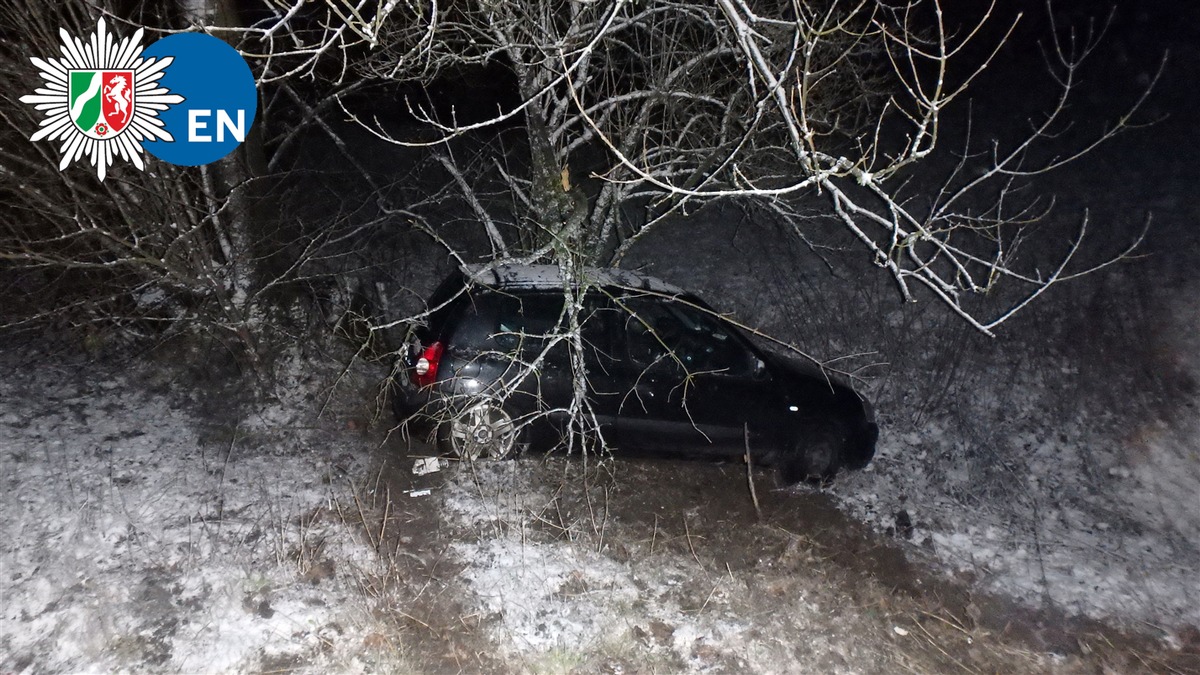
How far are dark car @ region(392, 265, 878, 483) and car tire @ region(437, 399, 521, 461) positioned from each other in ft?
0.04

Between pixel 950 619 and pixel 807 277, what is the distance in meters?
5.70

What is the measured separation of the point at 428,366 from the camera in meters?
5.43

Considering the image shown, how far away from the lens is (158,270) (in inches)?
224

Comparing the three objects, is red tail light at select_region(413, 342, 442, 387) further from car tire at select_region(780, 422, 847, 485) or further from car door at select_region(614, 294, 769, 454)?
car tire at select_region(780, 422, 847, 485)

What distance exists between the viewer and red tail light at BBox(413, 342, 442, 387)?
17.7 ft

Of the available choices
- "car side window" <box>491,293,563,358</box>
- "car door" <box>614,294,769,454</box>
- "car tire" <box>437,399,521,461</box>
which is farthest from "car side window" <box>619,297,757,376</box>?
"car tire" <box>437,399,521,461</box>

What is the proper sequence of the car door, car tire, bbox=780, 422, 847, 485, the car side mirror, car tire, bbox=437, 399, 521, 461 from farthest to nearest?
1. car tire, bbox=780, 422, 847, 485
2. the car side mirror
3. the car door
4. car tire, bbox=437, 399, 521, 461

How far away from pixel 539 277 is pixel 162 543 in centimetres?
323

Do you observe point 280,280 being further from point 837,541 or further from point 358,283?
point 837,541

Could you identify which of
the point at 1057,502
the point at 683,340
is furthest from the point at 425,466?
the point at 1057,502

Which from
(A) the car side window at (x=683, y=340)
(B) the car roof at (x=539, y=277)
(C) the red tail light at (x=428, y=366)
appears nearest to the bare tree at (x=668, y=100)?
(B) the car roof at (x=539, y=277)

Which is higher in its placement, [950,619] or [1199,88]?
[1199,88]

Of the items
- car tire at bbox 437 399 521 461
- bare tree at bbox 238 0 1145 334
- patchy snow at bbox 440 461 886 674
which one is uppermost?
bare tree at bbox 238 0 1145 334

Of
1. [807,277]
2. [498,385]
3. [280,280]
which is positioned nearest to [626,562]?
[498,385]
